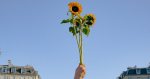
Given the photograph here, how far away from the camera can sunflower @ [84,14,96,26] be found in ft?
Result: 46.0

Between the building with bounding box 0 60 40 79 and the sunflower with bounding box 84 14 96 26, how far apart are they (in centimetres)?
10571

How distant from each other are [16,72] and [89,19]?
107m

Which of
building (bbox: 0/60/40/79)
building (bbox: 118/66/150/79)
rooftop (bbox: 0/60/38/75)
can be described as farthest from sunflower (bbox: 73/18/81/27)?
building (bbox: 118/66/150/79)

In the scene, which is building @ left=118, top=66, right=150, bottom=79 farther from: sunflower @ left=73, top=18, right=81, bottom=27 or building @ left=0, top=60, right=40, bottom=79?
sunflower @ left=73, top=18, right=81, bottom=27

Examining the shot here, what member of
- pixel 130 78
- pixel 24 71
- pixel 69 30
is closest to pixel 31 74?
pixel 24 71

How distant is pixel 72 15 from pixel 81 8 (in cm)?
34

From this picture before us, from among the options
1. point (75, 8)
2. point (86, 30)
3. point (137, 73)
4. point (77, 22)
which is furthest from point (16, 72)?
point (75, 8)

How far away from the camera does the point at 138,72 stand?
413 ft

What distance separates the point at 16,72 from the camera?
119 meters

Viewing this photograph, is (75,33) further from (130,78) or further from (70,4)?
(130,78)

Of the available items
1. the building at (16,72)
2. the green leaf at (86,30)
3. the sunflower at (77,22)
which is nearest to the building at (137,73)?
the building at (16,72)

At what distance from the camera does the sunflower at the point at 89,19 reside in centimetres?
1401

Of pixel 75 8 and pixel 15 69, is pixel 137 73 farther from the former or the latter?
pixel 75 8

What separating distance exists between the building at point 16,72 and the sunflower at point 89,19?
10571 centimetres
